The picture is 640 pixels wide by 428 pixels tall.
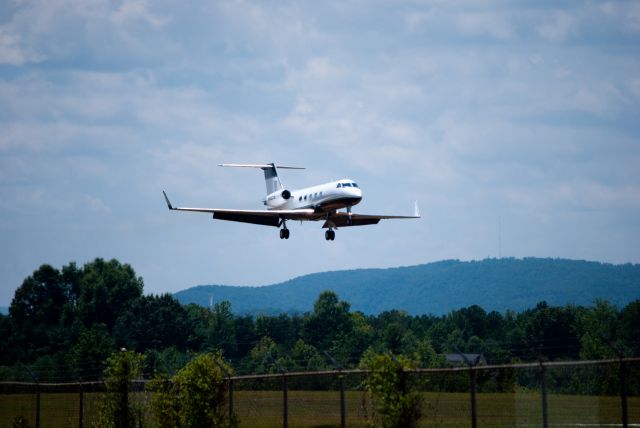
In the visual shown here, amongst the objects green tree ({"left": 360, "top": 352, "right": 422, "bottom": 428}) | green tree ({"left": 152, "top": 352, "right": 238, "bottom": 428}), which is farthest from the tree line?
green tree ({"left": 360, "top": 352, "right": 422, "bottom": 428})

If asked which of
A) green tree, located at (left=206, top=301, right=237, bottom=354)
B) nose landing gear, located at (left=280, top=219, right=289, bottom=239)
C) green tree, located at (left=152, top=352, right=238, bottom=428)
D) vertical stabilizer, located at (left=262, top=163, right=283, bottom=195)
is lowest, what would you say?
green tree, located at (left=152, top=352, right=238, bottom=428)

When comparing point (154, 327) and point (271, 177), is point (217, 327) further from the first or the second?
point (271, 177)

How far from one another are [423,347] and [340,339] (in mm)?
28277

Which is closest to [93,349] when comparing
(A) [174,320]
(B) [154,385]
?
(A) [174,320]

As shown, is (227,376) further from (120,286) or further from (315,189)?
(120,286)

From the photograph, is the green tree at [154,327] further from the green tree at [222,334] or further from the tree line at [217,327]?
the green tree at [222,334]

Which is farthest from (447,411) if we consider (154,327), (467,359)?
(154,327)

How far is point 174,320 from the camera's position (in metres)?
132

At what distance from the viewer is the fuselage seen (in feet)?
193

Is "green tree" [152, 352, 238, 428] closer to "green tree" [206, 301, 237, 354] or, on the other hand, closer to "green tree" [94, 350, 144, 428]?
"green tree" [94, 350, 144, 428]

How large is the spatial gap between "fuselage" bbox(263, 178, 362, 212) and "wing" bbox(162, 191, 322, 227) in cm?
51

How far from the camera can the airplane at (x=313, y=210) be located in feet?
194

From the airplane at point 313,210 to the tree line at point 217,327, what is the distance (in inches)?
1397

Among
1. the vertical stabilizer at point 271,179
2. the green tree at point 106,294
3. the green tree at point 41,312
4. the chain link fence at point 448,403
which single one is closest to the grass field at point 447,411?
the chain link fence at point 448,403
